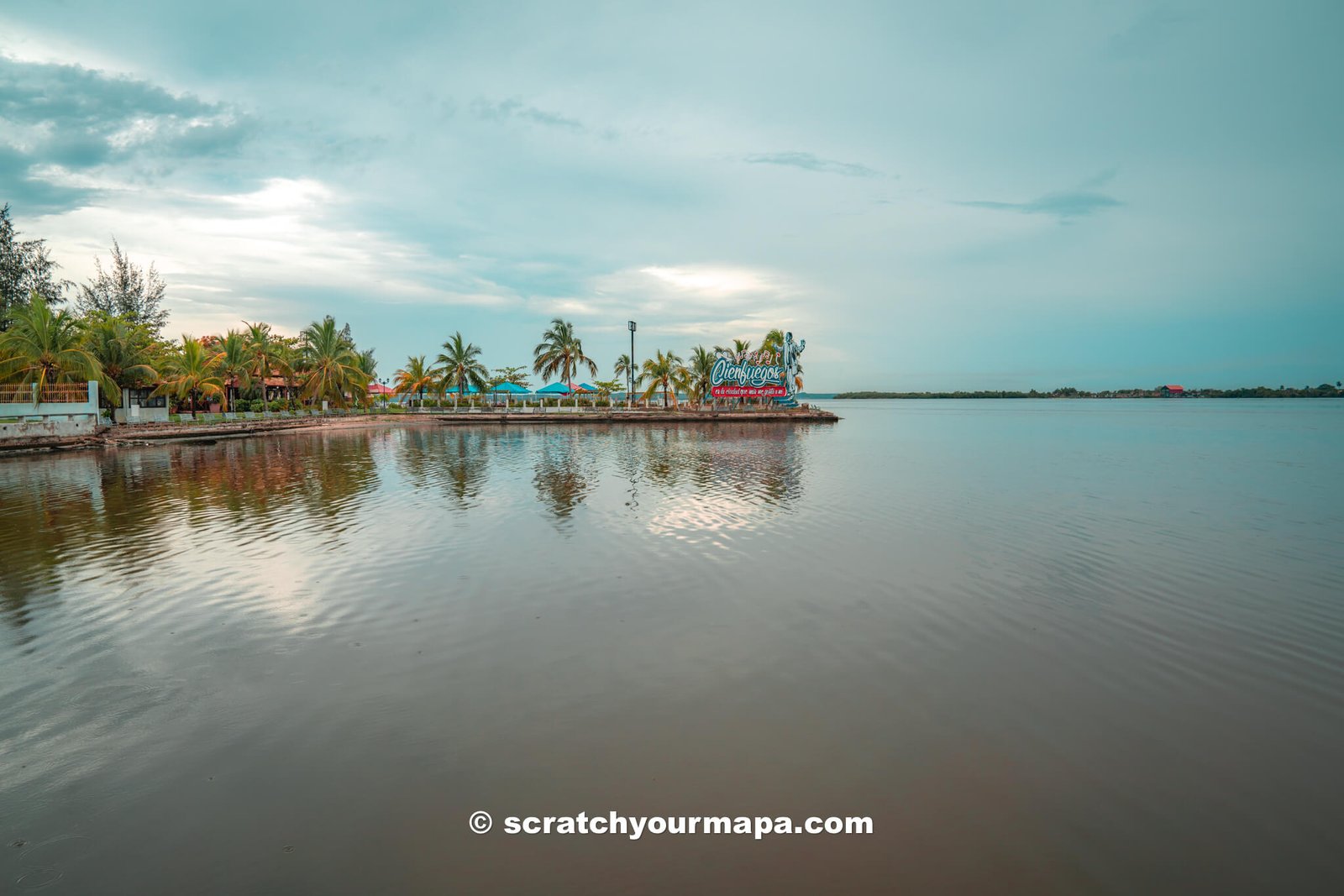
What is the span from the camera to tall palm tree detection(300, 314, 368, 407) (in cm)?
6366

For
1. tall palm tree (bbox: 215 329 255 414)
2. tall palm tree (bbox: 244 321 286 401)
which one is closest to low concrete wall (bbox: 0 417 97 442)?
tall palm tree (bbox: 215 329 255 414)

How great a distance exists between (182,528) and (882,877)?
53.9ft

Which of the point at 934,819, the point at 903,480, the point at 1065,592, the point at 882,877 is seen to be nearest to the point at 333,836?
the point at 882,877

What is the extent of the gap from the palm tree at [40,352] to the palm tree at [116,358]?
139 inches

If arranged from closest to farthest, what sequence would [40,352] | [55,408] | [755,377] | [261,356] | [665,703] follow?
[665,703]
[55,408]
[40,352]
[261,356]
[755,377]

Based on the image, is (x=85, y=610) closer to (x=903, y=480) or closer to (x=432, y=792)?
(x=432, y=792)

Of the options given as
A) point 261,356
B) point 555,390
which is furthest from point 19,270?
point 555,390

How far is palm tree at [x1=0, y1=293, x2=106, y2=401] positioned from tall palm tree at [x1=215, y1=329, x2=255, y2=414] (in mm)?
14184

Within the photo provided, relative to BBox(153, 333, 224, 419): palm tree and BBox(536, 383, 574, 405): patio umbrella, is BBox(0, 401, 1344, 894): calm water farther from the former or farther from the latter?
BBox(536, 383, 574, 405): patio umbrella

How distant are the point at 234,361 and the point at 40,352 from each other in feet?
63.3

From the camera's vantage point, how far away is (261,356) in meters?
62.6

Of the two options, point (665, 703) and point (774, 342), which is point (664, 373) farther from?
point (665, 703)

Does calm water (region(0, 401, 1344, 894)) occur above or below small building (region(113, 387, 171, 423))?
below

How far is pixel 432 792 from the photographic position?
4.99 meters
